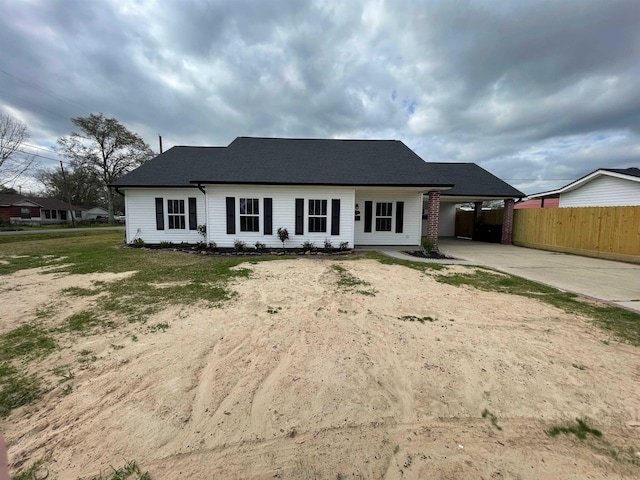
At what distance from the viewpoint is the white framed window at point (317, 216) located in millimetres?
11547

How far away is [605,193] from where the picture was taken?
43.0 ft

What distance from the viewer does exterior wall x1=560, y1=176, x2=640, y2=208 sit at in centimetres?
1185

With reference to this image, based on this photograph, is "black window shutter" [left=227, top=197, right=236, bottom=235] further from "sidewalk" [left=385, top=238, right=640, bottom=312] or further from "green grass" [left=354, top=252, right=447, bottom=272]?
"sidewalk" [left=385, top=238, right=640, bottom=312]

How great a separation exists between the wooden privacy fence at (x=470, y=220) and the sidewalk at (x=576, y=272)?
16.5 feet

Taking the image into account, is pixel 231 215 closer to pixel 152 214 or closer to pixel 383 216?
pixel 152 214

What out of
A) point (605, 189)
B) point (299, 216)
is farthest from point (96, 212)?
point (605, 189)

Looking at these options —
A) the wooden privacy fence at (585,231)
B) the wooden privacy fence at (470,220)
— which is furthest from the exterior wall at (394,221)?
the wooden privacy fence at (470,220)

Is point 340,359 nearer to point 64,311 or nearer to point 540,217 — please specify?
point 64,311

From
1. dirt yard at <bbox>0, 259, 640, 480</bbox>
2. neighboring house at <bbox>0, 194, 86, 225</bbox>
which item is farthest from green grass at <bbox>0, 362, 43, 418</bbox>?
neighboring house at <bbox>0, 194, 86, 225</bbox>

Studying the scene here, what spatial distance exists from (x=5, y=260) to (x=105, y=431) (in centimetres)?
1174

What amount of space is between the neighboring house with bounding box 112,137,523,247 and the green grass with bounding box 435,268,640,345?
487cm

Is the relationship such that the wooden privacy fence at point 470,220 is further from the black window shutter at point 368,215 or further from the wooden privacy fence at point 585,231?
the black window shutter at point 368,215

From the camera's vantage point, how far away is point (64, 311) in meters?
4.66

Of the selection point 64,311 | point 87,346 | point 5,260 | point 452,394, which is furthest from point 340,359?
point 5,260
